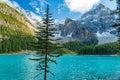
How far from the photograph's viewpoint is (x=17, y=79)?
278 ft

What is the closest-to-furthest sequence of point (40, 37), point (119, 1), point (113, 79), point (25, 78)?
point (40, 37), point (119, 1), point (113, 79), point (25, 78)

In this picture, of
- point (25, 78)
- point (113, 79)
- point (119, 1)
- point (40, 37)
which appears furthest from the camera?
point (25, 78)

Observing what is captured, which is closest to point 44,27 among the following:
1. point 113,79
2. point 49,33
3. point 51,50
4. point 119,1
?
point 49,33

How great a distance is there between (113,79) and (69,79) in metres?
14.5

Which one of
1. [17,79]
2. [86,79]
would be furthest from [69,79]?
[17,79]

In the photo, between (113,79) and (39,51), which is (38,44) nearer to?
(39,51)

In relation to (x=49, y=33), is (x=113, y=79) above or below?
below

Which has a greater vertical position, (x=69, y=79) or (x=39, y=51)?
(x=39, y=51)

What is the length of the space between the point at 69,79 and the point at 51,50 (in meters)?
50.1

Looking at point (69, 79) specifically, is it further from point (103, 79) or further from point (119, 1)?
point (119, 1)

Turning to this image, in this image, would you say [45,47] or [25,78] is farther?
[25,78]

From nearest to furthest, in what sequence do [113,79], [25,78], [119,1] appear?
1. [119,1]
2. [113,79]
3. [25,78]

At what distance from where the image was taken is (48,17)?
3844 cm

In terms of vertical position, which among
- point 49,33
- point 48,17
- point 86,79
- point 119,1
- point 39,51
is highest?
point 119,1
